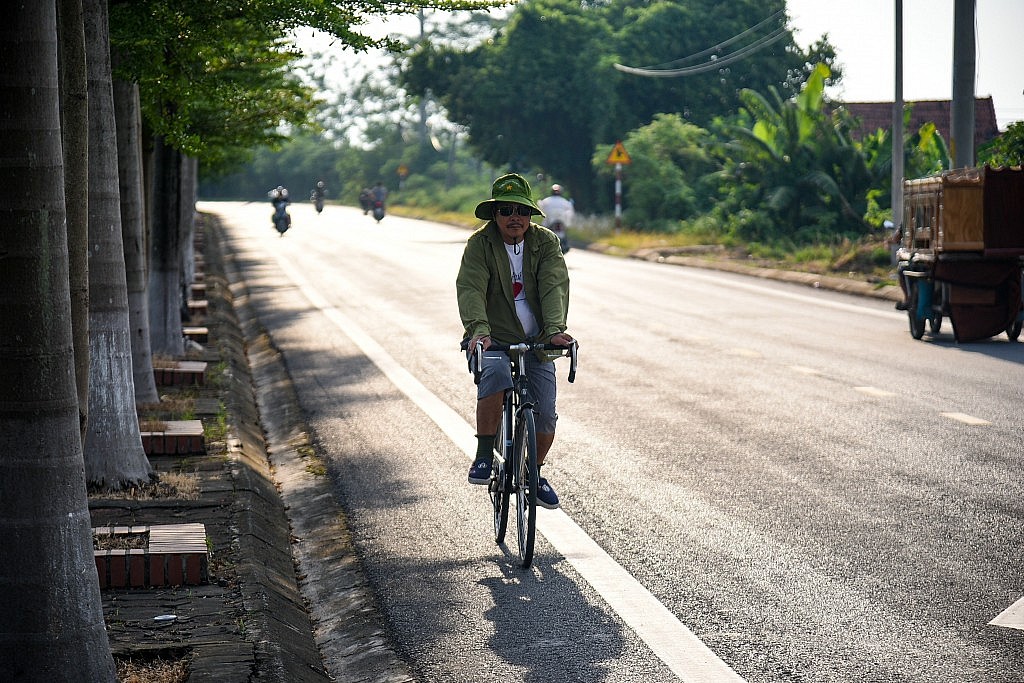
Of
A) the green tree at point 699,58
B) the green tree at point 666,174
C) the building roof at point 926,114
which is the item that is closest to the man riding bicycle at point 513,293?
the green tree at point 666,174

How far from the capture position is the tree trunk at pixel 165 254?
14.0 meters

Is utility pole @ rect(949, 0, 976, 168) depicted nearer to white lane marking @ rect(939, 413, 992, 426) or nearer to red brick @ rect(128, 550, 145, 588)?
white lane marking @ rect(939, 413, 992, 426)

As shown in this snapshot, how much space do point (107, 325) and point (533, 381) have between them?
2.93 m

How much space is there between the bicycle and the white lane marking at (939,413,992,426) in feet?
15.3

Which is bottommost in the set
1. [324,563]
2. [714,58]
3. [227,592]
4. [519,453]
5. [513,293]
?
[324,563]

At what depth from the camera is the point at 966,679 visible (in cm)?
517

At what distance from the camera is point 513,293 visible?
23.5 feet

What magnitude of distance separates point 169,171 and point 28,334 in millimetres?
9921

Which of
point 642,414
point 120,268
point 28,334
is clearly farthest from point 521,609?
point 642,414

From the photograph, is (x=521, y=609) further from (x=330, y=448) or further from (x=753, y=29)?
(x=753, y=29)

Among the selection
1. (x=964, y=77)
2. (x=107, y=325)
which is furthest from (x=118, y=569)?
(x=964, y=77)

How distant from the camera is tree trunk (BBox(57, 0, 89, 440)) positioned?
5.62 meters

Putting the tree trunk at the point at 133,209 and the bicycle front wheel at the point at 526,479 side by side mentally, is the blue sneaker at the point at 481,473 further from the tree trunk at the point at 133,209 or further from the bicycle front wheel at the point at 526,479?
the tree trunk at the point at 133,209

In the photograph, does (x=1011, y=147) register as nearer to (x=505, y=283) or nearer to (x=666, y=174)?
(x=505, y=283)
